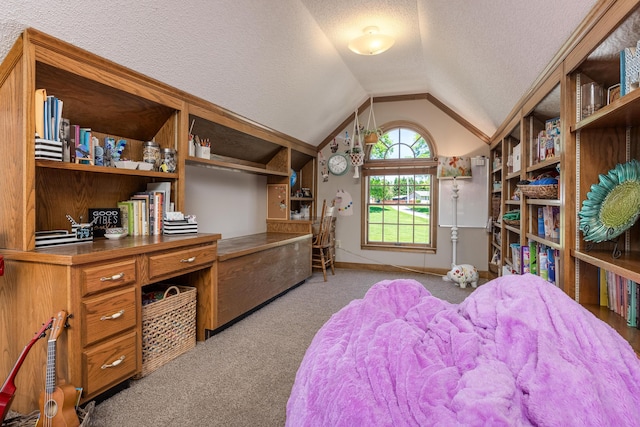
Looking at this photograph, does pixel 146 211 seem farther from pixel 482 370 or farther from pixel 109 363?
pixel 482 370

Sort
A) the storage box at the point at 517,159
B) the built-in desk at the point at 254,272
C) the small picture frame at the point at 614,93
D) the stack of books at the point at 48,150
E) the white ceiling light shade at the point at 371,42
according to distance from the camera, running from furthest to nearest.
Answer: the storage box at the point at 517,159 → the white ceiling light shade at the point at 371,42 → the built-in desk at the point at 254,272 → the stack of books at the point at 48,150 → the small picture frame at the point at 614,93

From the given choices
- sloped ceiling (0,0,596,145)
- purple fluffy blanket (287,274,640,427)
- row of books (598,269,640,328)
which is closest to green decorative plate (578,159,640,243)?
row of books (598,269,640,328)

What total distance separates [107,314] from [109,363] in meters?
0.26

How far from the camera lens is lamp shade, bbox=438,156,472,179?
14.9 ft

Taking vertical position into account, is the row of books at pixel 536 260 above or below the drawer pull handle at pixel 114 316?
above

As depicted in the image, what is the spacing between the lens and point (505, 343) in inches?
40.4

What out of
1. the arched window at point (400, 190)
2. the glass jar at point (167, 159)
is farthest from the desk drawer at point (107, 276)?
the arched window at point (400, 190)

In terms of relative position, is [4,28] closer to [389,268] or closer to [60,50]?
[60,50]

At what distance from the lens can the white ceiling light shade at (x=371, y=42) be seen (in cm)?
279

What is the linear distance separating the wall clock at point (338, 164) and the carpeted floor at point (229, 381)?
2591 mm

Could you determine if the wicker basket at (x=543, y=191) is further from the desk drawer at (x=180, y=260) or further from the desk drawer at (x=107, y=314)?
the desk drawer at (x=107, y=314)

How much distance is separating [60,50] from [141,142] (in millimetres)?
969

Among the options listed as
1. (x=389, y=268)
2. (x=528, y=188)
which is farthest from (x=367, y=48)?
(x=389, y=268)

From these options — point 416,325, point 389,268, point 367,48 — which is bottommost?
point 389,268
